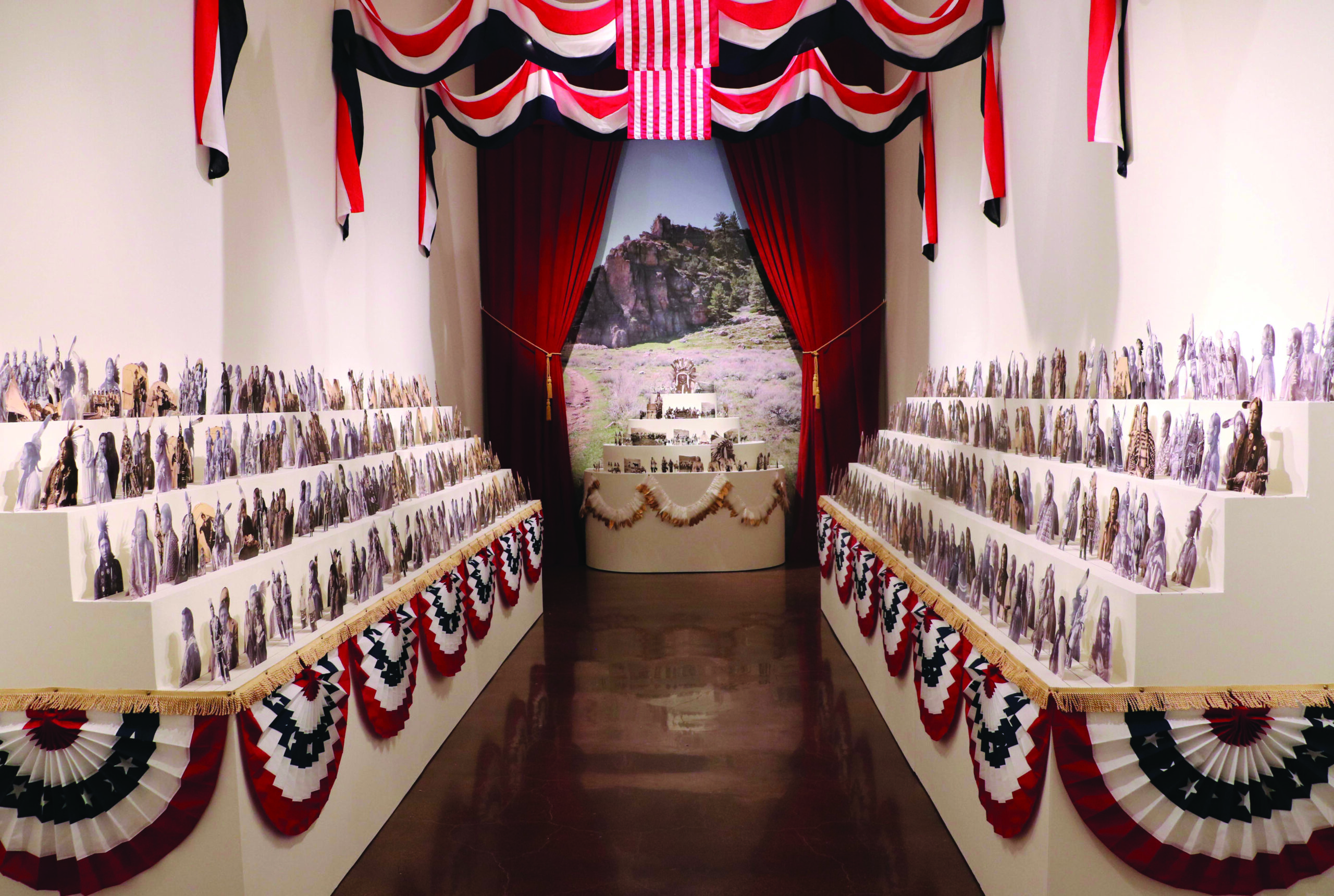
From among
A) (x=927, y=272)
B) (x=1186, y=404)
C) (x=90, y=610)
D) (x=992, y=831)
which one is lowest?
(x=992, y=831)

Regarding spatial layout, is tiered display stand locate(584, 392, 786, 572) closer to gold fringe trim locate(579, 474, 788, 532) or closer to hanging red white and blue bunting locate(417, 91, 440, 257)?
gold fringe trim locate(579, 474, 788, 532)

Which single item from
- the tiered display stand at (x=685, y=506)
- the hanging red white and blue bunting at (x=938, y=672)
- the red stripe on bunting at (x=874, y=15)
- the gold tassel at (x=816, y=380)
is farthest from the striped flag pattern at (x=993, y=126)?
the gold tassel at (x=816, y=380)

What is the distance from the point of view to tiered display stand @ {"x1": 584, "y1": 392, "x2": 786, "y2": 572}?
8.20 m

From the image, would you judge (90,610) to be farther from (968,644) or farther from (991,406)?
(991,406)

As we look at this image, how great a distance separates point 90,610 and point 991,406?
4.03m

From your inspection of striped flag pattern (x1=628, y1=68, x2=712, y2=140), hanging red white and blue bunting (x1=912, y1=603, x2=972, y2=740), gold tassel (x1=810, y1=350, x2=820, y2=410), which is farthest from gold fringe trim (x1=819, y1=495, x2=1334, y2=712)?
gold tassel (x1=810, y1=350, x2=820, y2=410)

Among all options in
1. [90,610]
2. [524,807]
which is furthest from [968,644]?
[90,610]

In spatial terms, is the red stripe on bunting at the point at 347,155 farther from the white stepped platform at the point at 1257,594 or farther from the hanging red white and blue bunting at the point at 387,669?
the white stepped platform at the point at 1257,594

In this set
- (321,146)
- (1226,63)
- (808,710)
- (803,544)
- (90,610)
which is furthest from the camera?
(803,544)

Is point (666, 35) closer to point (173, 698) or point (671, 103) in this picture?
point (671, 103)

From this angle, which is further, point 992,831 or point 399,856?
point 399,856

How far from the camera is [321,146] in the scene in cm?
500

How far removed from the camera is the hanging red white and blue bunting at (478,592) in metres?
4.79

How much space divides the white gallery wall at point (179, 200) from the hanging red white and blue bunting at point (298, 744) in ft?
4.30
